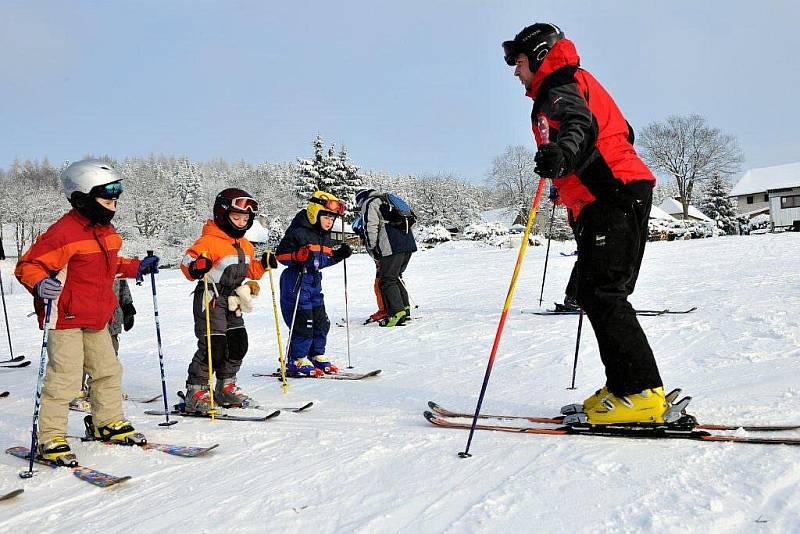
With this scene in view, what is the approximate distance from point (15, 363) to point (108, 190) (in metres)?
6.22

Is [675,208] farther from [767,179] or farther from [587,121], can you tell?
[587,121]

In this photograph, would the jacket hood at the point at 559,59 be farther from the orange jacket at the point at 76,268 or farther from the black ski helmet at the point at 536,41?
the orange jacket at the point at 76,268

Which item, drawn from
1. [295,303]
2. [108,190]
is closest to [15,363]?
[295,303]

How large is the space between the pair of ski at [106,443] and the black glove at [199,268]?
1366mm

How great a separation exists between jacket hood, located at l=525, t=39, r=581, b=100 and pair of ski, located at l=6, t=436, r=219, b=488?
10.0 ft

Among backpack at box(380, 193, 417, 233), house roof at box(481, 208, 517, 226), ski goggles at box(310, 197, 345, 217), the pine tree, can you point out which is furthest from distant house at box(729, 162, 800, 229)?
ski goggles at box(310, 197, 345, 217)

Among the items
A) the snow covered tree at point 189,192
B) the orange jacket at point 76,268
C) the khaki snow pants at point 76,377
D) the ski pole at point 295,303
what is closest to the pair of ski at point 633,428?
the khaki snow pants at point 76,377

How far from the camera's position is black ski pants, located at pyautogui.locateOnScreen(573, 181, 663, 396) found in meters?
3.33

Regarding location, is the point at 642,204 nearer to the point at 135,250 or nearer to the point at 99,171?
the point at 99,171

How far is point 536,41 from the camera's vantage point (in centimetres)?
348

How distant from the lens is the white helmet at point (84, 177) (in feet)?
13.2

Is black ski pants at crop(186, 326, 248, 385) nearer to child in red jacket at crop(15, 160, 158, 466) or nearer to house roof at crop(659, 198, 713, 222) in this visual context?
child in red jacket at crop(15, 160, 158, 466)

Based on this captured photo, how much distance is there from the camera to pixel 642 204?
3.49m

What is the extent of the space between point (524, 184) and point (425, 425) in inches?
2589
